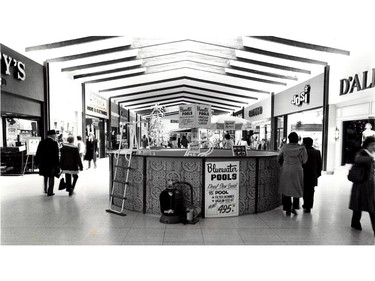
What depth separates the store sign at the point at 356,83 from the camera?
8023mm

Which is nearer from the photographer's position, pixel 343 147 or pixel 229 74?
pixel 343 147

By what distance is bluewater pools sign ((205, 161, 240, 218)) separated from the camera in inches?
187

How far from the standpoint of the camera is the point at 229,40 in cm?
967

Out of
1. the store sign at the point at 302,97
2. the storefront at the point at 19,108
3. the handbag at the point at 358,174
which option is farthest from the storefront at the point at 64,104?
the store sign at the point at 302,97

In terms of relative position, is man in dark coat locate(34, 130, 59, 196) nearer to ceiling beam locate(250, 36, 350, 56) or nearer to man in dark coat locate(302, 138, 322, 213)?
man in dark coat locate(302, 138, 322, 213)

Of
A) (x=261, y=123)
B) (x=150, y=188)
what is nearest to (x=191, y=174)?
(x=150, y=188)

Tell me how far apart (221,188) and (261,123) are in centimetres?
1511

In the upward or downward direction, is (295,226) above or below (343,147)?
below

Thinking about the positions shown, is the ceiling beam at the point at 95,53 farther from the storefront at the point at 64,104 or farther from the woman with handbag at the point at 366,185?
the woman with handbag at the point at 366,185

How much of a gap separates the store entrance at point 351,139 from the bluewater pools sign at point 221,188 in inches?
257

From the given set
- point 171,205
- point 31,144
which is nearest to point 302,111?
point 171,205

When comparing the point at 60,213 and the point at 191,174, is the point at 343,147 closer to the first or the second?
the point at 191,174

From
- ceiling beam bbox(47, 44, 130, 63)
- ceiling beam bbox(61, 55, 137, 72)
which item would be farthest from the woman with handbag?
ceiling beam bbox(61, 55, 137, 72)

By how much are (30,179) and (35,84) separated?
10.2 feet
